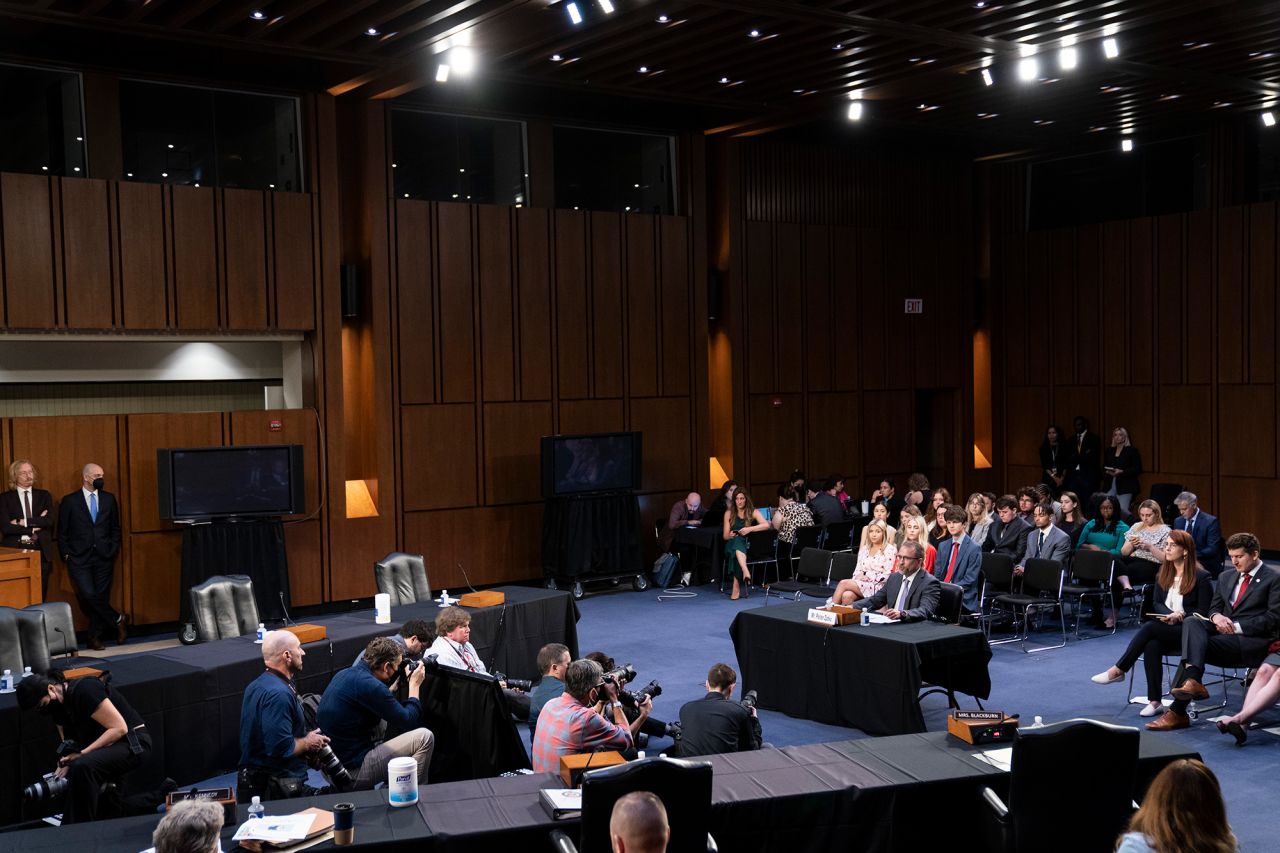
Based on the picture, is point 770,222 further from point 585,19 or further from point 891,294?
point 585,19

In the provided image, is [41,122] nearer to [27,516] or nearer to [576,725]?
[27,516]

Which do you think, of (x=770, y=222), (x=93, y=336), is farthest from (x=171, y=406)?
(x=770, y=222)

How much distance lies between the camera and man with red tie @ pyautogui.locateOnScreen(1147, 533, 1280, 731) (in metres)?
7.70

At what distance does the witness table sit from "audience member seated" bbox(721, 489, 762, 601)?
4433 millimetres

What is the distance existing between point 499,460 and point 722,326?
359cm

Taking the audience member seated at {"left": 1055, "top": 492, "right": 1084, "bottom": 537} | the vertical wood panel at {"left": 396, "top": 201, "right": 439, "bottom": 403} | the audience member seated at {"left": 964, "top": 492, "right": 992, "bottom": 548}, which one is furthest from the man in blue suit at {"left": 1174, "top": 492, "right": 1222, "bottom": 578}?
the vertical wood panel at {"left": 396, "top": 201, "right": 439, "bottom": 403}

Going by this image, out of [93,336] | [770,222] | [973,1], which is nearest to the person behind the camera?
[973,1]

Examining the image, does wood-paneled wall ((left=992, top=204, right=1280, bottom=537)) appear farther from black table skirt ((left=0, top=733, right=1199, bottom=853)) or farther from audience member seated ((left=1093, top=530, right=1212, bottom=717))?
black table skirt ((left=0, top=733, right=1199, bottom=853))

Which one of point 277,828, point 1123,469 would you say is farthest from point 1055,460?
point 277,828

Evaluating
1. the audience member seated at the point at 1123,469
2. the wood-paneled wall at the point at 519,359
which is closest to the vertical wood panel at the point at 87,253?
the wood-paneled wall at the point at 519,359

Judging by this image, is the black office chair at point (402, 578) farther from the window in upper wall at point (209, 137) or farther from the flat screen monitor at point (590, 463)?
the window in upper wall at point (209, 137)

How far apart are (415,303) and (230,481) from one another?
2776 millimetres

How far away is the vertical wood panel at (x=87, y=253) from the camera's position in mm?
10977

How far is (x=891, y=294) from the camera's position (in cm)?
1683
